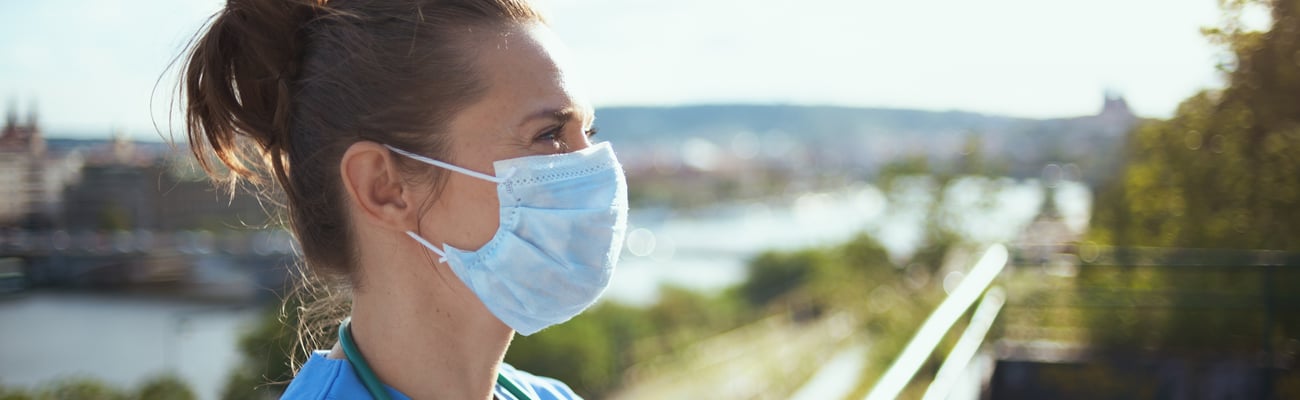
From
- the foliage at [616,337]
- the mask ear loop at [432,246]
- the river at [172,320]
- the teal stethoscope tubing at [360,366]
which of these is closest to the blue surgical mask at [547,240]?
the mask ear loop at [432,246]

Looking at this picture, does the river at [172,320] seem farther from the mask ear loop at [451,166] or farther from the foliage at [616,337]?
the foliage at [616,337]

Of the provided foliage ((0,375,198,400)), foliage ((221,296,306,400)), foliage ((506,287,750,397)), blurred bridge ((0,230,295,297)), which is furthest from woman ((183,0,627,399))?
foliage ((506,287,750,397))

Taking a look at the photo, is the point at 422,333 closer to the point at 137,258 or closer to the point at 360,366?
the point at 360,366

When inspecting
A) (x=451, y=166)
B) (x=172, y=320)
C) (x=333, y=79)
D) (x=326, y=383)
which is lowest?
(x=172, y=320)

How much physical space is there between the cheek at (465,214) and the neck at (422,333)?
45mm

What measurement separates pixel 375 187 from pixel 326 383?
0.77 feet

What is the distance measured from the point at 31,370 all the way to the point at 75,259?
0.80 metres

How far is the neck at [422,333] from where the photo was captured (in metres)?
1.17

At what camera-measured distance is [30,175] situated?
441cm

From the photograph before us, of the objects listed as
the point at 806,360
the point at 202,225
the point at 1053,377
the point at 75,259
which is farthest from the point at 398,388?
the point at 806,360

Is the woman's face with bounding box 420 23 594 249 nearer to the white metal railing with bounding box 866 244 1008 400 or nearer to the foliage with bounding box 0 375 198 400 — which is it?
the white metal railing with bounding box 866 244 1008 400

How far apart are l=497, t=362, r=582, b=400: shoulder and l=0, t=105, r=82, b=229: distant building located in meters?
3.44

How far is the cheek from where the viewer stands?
3.95 feet

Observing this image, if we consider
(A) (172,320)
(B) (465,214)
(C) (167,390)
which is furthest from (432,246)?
(A) (172,320)
